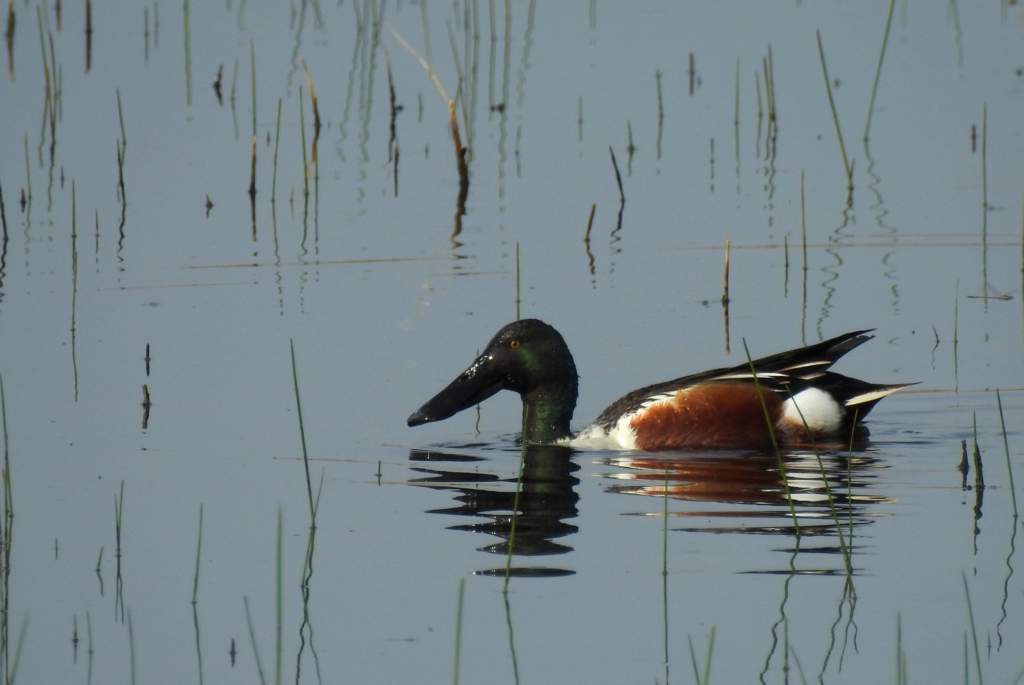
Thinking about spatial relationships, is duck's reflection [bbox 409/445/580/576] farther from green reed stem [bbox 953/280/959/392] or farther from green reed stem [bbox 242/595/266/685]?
green reed stem [bbox 953/280/959/392]

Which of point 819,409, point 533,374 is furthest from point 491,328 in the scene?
point 819,409

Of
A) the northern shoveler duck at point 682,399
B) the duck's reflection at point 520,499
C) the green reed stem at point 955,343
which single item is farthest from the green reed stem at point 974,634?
the green reed stem at point 955,343

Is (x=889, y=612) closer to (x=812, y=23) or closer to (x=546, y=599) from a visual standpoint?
(x=546, y=599)

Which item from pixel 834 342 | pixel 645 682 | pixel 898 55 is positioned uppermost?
pixel 898 55

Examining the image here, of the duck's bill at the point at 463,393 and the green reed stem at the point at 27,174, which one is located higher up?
the green reed stem at the point at 27,174

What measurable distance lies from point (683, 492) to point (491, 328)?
2.60 metres

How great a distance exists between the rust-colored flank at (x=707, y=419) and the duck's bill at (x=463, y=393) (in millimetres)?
764

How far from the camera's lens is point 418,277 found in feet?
37.0

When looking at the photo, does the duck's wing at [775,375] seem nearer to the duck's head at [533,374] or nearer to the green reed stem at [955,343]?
the duck's head at [533,374]

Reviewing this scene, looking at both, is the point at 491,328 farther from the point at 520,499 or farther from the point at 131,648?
the point at 131,648

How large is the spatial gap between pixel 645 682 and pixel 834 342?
11.0 ft

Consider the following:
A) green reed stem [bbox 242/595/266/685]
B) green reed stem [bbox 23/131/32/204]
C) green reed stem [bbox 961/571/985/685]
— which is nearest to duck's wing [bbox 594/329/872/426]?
green reed stem [bbox 961/571/985/685]

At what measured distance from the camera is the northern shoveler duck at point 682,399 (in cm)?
895

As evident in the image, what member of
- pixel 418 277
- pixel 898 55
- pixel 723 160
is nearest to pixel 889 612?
pixel 418 277
